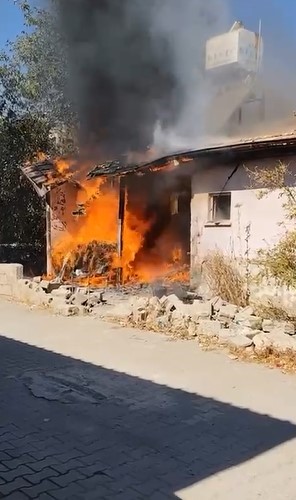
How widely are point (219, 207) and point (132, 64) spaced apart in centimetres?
953

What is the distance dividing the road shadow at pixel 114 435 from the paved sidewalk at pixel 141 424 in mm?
11

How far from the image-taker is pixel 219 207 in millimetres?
11164

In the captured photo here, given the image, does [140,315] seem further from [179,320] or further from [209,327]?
[209,327]

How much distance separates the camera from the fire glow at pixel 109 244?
1417 centimetres

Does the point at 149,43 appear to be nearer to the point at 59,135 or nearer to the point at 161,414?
the point at 59,135

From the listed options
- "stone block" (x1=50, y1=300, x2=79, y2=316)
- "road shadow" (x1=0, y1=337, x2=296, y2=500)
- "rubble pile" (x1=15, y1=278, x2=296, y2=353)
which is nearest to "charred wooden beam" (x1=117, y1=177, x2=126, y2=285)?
"rubble pile" (x1=15, y1=278, x2=296, y2=353)

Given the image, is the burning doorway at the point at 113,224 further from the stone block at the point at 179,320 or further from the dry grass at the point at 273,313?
the dry grass at the point at 273,313

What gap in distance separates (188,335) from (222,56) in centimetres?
1353

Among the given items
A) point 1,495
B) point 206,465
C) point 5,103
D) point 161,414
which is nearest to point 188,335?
point 161,414

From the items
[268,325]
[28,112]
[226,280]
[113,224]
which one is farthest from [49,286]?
[28,112]

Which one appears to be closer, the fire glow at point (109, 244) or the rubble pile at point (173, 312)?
the rubble pile at point (173, 312)

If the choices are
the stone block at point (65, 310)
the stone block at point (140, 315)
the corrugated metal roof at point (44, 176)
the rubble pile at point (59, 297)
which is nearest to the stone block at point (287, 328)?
the stone block at point (140, 315)

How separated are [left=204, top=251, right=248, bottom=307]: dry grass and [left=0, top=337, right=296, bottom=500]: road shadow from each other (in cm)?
383

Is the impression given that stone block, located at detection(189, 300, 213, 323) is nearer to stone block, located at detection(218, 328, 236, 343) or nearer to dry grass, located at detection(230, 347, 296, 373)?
stone block, located at detection(218, 328, 236, 343)
